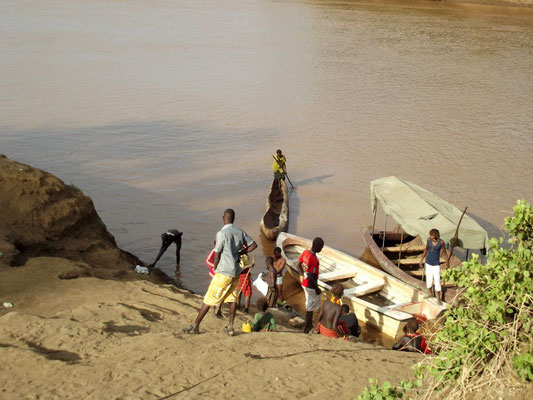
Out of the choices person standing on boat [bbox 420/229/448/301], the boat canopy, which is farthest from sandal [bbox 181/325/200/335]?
the boat canopy

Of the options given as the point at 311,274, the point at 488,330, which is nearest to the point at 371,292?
the point at 311,274

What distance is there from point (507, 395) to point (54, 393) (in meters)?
3.46

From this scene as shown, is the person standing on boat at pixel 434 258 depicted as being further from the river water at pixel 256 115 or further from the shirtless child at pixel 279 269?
the river water at pixel 256 115

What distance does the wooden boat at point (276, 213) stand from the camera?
13008mm

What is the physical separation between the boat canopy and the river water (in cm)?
179

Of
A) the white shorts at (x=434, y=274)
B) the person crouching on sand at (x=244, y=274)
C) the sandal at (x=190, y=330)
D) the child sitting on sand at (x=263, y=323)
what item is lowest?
the white shorts at (x=434, y=274)

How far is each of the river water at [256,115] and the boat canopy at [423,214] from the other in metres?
1.79

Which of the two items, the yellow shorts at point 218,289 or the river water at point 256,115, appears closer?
the yellow shorts at point 218,289

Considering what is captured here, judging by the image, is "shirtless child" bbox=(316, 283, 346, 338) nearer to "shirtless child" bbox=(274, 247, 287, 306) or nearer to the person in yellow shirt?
"shirtless child" bbox=(274, 247, 287, 306)

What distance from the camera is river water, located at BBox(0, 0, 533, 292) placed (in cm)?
1545

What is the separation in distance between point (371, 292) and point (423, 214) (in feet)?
6.19

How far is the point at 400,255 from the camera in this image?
12.3 meters

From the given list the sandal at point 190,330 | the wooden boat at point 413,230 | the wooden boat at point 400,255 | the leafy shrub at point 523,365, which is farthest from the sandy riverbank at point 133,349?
the wooden boat at point 413,230

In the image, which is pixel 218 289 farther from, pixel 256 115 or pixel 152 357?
pixel 256 115
